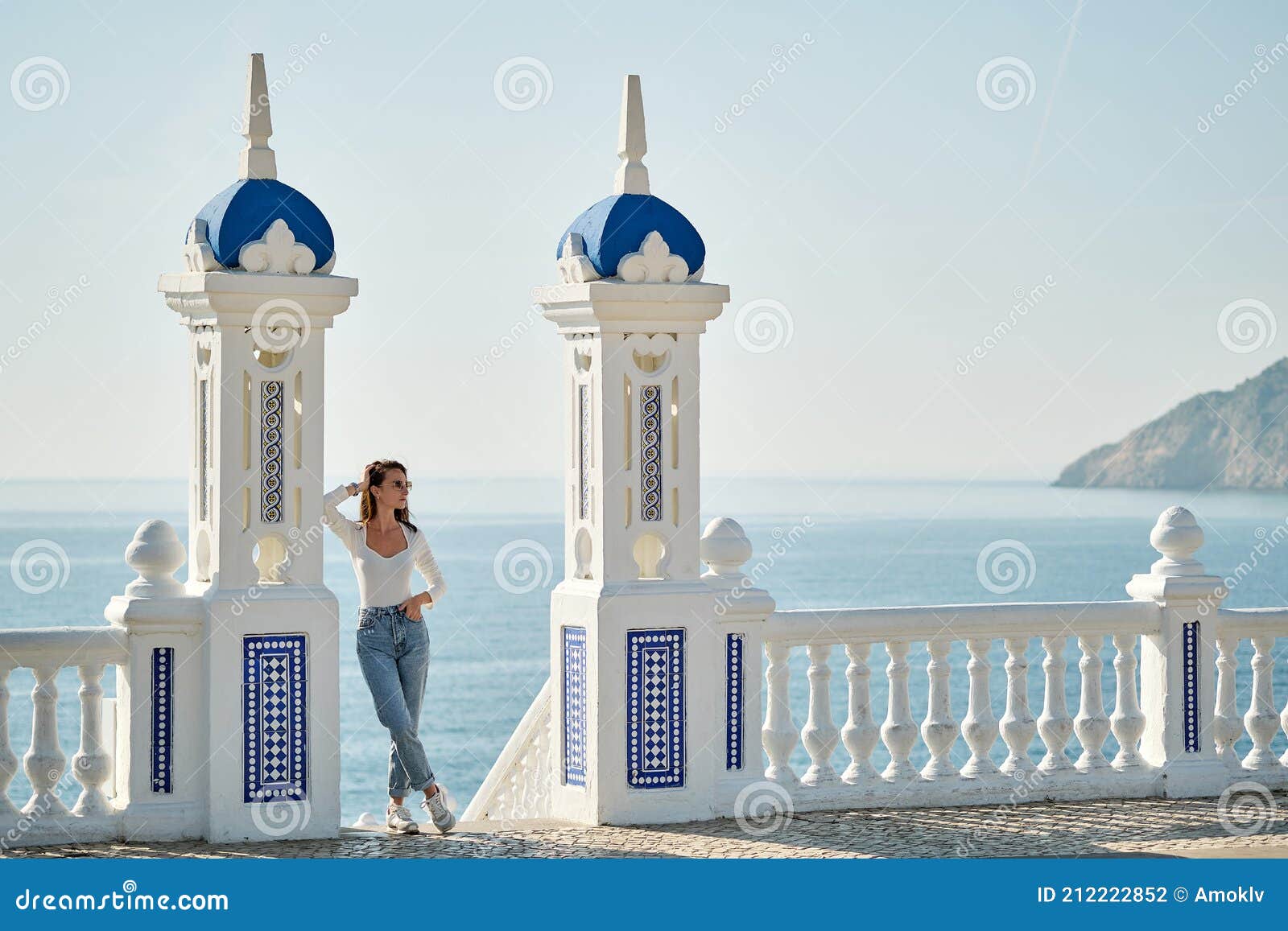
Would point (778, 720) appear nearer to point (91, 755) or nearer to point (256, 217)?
point (91, 755)

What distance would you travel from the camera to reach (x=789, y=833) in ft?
26.9

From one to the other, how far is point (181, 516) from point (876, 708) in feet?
69.5

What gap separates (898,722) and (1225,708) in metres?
1.67

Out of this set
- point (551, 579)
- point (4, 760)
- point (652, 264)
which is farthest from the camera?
point (551, 579)

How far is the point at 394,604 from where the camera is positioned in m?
8.14

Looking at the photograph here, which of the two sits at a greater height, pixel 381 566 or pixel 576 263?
pixel 576 263

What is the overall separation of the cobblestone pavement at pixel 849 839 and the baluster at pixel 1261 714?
47 cm

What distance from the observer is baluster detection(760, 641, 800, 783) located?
859cm

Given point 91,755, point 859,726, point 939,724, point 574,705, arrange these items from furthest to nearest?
point 939,724, point 859,726, point 574,705, point 91,755

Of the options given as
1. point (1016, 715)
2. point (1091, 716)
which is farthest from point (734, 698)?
point (1091, 716)

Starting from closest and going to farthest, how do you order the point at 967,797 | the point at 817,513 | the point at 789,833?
the point at 789,833, the point at 967,797, the point at 817,513

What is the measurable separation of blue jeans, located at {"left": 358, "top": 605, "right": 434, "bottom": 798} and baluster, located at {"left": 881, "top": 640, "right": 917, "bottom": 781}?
6.81ft

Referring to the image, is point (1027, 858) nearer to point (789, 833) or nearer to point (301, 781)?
point (789, 833)

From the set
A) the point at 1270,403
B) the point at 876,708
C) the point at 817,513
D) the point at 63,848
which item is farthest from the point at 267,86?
the point at 817,513
